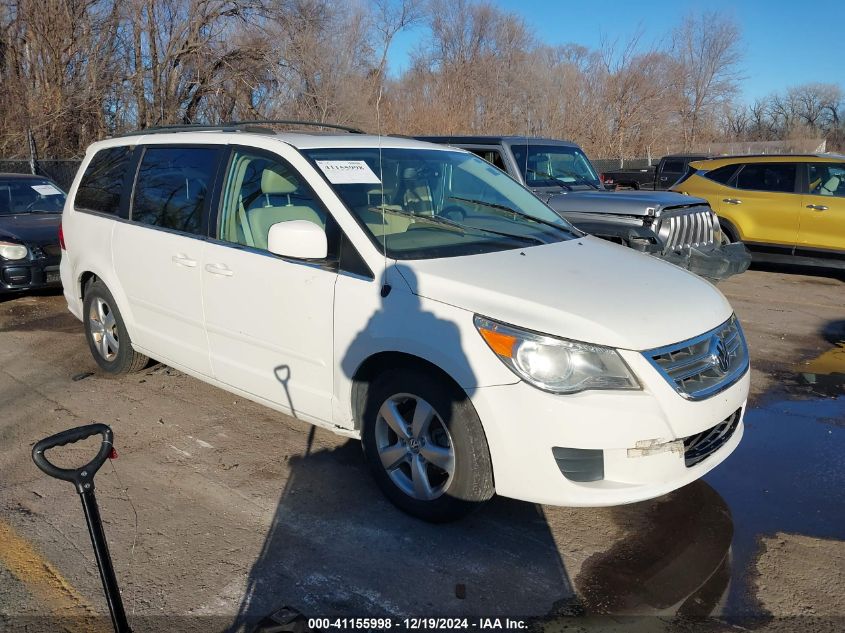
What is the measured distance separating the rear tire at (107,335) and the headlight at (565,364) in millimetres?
3412

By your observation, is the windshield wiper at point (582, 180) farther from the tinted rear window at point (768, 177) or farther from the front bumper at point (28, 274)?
the front bumper at point (28, 274)

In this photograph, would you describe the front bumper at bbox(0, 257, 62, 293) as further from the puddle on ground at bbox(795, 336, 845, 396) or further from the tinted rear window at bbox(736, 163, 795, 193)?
the tinted rear window at bbox(736, 163, 795, 193)

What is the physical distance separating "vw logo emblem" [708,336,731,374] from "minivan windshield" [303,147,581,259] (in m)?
1.13

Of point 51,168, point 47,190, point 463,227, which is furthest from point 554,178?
point 51,168

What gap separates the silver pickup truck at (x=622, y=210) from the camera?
727 cm

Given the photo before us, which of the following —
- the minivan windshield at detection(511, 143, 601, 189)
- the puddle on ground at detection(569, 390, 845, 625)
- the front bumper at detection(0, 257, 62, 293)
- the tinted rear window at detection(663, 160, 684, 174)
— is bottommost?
the puddle on ground at detection(569, 390, 845, 625)

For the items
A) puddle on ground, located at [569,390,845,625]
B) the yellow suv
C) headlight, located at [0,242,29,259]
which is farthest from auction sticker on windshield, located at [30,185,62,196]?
the yellow suv

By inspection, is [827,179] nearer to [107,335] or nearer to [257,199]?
[257,199]

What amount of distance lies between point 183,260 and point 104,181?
1.54 meters

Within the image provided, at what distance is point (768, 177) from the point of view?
415 inches

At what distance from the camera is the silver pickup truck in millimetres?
7273

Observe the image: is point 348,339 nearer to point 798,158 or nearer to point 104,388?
point 104,388

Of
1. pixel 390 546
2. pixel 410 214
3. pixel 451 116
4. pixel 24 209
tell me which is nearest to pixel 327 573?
pixel 390 546

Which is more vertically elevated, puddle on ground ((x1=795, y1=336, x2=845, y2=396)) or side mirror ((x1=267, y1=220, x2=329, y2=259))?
side mirror ((x1=267, y1=220, x2=329, y2=259))
